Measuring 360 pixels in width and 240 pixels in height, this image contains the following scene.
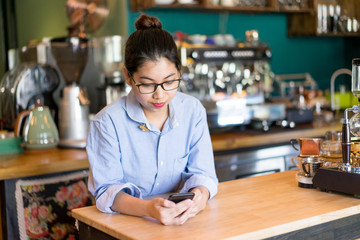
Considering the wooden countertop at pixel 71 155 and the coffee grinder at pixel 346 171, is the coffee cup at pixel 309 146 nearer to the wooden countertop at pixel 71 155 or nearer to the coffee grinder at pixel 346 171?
the coffee grinder at pixel 346 171

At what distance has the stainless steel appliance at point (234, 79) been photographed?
153 inches

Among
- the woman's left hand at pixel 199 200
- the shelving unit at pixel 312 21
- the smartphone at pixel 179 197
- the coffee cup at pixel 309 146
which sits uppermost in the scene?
the shelving unit at pixel 312 21

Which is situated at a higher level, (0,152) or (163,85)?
(163,85)

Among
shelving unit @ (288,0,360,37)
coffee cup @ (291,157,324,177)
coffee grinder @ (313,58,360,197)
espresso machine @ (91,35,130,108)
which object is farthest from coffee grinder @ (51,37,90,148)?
shelving unit @ (288,0,360,37)

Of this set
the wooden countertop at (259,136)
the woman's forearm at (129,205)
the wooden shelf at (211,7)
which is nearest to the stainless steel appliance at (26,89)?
the wooden countertop at (259,136)

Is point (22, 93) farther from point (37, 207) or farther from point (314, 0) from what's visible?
point (314, 0)

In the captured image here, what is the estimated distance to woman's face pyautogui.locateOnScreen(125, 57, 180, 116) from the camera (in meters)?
1.77

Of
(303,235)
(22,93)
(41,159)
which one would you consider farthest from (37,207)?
(303,235)

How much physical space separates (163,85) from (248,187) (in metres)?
0.53

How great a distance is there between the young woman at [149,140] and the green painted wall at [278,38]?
271 cm

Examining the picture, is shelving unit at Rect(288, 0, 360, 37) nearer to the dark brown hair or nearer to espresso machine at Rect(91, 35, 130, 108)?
espresso machine at Rect(91, 35, 130, 108)

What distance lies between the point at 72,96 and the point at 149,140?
1.43 m

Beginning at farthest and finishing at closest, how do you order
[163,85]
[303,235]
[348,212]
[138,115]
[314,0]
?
1. [314,0]
2. [138,115]
3. [163,85]
4. [348,212]
5. [303,235]

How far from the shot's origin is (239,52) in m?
4.53
